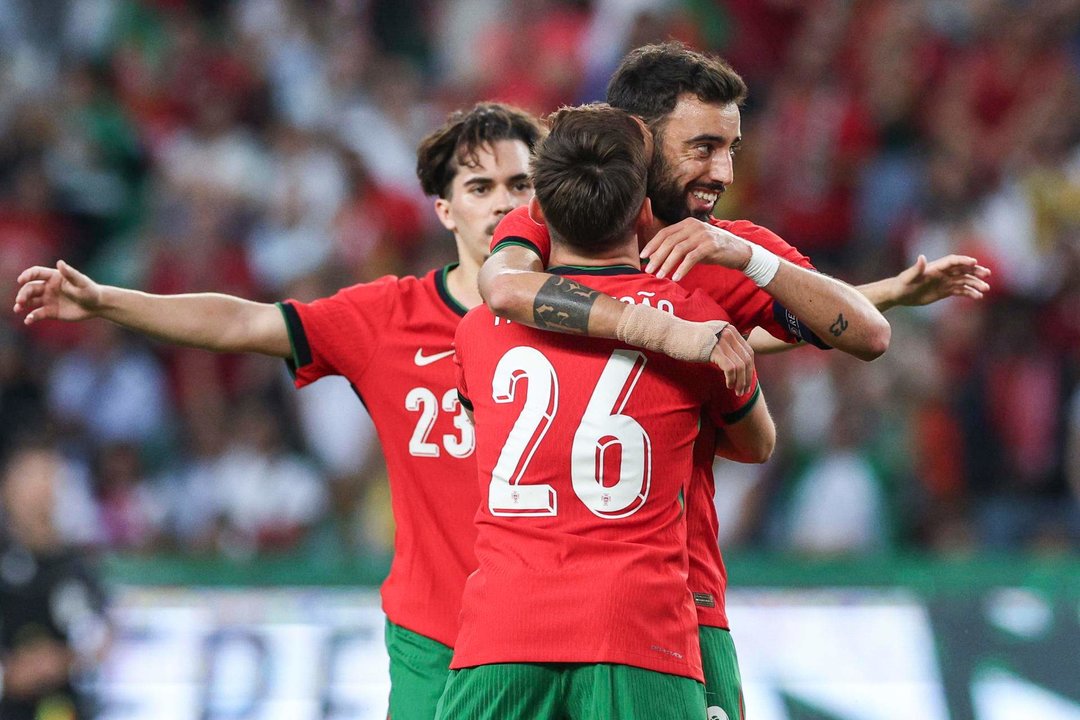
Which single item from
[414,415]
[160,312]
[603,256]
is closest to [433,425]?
[414,415]

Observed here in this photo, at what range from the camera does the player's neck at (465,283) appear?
4.46 m

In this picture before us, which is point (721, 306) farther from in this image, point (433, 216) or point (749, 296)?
point (433, 216)

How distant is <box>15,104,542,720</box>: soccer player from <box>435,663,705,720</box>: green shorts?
941 millimetres

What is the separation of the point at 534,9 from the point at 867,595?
6.04 m

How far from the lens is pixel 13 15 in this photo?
12117 millimetres

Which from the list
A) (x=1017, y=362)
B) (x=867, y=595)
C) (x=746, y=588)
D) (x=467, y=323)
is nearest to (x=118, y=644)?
(x=746, y=588)

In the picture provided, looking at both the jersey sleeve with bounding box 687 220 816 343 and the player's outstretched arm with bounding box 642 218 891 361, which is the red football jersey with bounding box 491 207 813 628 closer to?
the jersey sleeve with bounding box 687 220 816 343

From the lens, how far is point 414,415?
171 inches

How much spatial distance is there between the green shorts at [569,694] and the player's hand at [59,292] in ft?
5.29

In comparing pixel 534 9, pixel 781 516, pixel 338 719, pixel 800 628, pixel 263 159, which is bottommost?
pixel 338 719

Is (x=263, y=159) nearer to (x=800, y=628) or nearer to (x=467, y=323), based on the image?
(x=800, y=628)

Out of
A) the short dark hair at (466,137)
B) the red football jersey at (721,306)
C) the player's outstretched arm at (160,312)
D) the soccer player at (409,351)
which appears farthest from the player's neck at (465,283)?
the red football jersey at (721,306)

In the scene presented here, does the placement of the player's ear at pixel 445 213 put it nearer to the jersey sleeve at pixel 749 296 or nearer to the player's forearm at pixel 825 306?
the jersey sleeve at pixel 749 296

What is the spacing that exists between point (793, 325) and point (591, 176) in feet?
2.57
